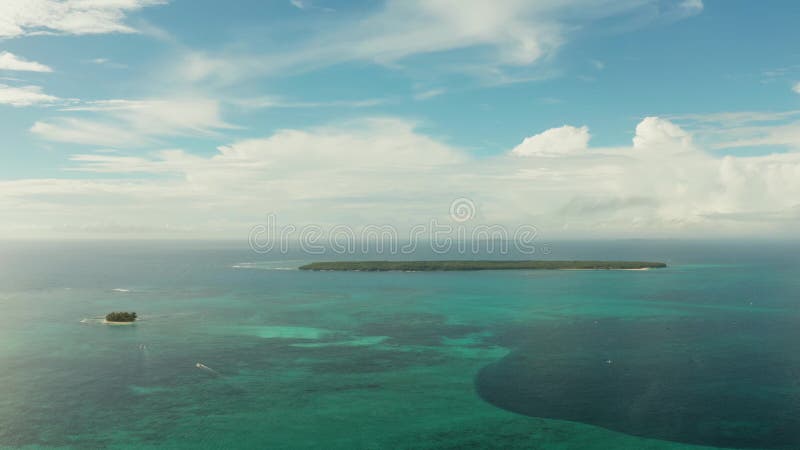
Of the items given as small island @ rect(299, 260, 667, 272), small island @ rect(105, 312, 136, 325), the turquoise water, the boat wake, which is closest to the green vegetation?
small island @ rect(105, 312, 136, 325)

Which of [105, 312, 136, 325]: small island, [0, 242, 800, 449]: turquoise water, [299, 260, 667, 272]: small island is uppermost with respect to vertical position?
[299, 260, 667, 272]: small island

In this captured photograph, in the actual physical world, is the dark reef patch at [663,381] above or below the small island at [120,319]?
below

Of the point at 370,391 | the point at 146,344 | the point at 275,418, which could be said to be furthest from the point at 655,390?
the point at 146,344

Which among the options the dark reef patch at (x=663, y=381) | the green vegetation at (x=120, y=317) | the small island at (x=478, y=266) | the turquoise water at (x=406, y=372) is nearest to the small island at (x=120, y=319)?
the green vegetation at (x=120, y=317)

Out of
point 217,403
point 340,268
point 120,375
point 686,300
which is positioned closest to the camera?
point 217,403

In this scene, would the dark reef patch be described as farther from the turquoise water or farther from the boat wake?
the boat wake

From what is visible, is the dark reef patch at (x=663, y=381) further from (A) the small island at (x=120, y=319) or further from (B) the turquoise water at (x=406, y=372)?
(A) the small island at (x=120, y=319)

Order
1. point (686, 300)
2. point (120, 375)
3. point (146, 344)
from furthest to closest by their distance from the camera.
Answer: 1. point (686, 300)
2. point (146, 344)
3. point (120, 375)

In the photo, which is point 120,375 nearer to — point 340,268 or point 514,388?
point 514,388

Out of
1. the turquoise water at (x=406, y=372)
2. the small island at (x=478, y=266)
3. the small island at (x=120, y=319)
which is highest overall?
the small island at (x=478, y=266)
